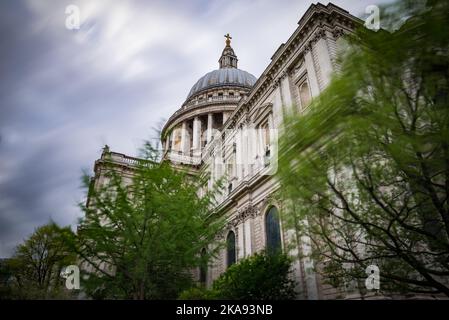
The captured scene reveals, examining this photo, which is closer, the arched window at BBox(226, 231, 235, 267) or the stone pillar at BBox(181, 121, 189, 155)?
the arched window at BBox(226, 231, 235, 267)

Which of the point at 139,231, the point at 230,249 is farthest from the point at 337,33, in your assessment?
the point at 230,249

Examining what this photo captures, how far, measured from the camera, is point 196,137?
127ft

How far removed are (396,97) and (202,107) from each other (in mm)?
36513

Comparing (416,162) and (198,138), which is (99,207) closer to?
(416,162)

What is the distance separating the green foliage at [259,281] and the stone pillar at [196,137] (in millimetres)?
24013

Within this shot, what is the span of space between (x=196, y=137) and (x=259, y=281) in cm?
2834

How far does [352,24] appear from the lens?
55.7 ft

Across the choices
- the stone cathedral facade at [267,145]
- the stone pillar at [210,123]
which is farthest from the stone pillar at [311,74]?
the stone pillar at [210,123]

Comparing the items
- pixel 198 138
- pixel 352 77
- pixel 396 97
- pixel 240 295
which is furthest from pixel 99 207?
pixel 198 138

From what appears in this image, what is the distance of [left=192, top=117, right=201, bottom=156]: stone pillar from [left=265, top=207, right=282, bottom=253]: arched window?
19.8 meters

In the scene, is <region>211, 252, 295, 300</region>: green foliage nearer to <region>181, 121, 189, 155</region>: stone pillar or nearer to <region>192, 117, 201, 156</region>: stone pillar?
<region>192, 117, 201, 156</region>: stone pillar

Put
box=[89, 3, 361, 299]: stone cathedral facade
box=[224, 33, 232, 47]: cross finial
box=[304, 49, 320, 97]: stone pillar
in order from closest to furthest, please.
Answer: box=[89, 3, 361, 299]: stone cathedral facade → box=[304, 49, 320, 97]: stone pillar → box=[224, 33, 232, 47]: cross finial

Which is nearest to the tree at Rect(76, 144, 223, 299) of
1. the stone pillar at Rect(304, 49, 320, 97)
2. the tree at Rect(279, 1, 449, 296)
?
the tree at Rect(279, 1, 449, 296)

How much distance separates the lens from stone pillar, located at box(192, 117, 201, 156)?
37.2 m
